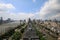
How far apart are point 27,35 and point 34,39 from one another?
6.42 ft

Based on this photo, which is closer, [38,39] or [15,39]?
[15,39]

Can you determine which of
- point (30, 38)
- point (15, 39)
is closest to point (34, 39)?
point (30, 38)

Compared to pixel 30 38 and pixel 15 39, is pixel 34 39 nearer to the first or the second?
pixel 30 38

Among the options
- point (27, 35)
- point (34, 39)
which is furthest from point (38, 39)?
point (27, 35)

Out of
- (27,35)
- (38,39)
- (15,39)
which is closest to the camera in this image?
(15,39)

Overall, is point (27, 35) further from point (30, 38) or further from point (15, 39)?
point (15, 39)

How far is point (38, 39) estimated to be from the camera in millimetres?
21109

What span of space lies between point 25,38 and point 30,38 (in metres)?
0.79

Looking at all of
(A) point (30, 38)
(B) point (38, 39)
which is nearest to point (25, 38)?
(A) point (30, 38)

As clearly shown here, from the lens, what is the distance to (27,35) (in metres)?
23.5

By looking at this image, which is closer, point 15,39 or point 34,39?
point 15,39

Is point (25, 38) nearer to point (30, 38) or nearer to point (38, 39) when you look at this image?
point (30, 38)

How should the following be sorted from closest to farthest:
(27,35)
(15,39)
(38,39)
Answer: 1. (15,39)
2. (38,39)
3. (27,35)

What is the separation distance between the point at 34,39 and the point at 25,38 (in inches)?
56.1
